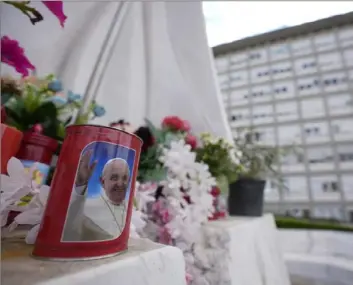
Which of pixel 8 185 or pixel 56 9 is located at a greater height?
pixel 56 9

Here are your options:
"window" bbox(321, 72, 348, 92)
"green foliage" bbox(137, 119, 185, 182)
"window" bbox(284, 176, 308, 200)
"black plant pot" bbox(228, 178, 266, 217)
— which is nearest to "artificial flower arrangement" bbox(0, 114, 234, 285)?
"green foliage" bbox(137, 119, 185, 182)

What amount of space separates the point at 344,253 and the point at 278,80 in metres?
1.67

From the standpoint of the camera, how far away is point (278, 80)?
2.32m

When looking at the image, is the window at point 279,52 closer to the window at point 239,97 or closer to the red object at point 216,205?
the window at point 239,97

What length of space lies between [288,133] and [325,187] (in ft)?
1.86

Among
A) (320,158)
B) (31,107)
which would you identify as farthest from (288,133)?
(31,107)

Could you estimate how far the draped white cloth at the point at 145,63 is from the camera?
3.06 ft

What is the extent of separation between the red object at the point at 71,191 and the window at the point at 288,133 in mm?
2185

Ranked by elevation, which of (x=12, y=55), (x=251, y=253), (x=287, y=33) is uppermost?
(x=287, y=33)

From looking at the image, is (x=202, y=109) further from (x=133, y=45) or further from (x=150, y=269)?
(x=150, y=269)

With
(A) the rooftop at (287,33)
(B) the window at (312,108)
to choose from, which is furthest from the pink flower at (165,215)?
(B) the window at (312,108)

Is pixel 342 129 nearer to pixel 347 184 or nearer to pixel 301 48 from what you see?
pixel 347 184

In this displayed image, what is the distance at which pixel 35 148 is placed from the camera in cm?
46

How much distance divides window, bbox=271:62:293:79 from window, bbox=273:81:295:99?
7 cm
